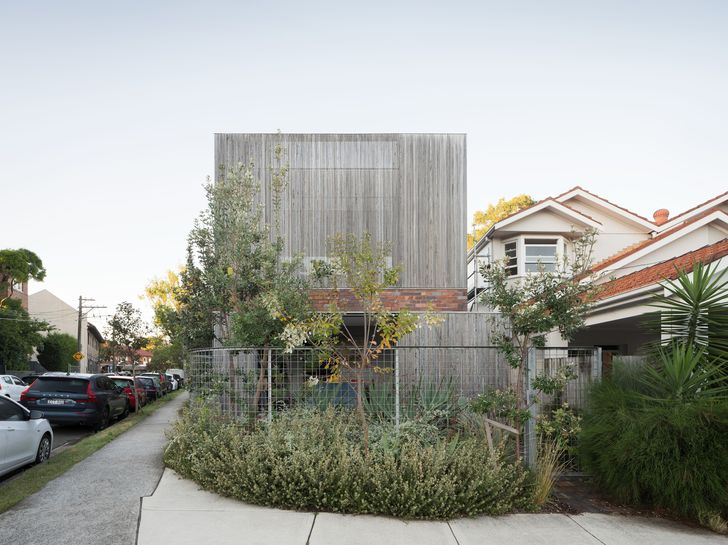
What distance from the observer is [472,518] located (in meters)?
6.39

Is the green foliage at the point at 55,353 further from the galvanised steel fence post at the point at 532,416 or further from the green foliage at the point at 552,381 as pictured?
the green foliage at the point at 552,381

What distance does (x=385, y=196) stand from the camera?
15.1m

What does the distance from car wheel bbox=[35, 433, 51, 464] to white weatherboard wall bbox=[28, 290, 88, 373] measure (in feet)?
185

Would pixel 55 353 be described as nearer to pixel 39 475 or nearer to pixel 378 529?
A: pixel 39 475

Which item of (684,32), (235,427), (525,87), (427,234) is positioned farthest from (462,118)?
(235,427)

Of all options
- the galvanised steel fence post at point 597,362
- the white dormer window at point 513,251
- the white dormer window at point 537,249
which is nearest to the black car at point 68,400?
the galvanised steel fence post at point 597,362

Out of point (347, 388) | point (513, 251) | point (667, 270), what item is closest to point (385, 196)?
point (667, 270)

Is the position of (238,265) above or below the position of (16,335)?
above

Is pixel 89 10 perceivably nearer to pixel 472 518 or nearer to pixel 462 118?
pixel 462 118

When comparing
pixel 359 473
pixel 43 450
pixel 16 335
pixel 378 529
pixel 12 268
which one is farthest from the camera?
pixel 12 268

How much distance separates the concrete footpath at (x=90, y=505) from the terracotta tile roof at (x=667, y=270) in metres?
6.87

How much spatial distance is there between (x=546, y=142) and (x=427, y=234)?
12.5ft

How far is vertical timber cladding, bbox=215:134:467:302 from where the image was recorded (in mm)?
14953

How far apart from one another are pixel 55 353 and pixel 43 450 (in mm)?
44828
